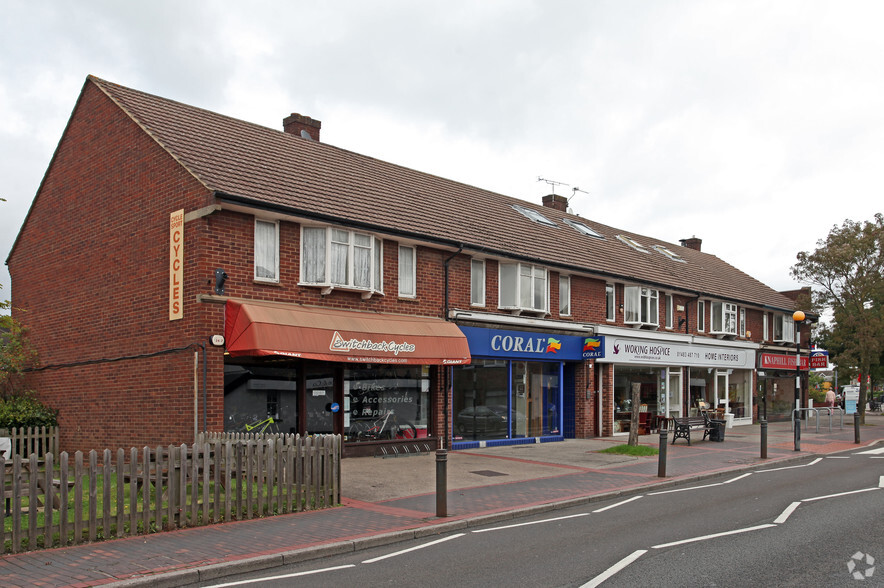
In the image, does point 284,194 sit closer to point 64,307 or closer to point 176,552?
point 64,307

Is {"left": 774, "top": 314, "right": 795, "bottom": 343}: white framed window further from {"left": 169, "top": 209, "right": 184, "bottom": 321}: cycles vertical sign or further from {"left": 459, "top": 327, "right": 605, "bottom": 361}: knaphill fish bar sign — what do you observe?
{"left": 169, "top": 209, "right": 184, "bottom": 321}: cycles vertical sign

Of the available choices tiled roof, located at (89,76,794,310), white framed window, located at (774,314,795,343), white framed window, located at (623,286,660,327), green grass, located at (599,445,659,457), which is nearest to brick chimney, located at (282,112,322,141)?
tiled roof, located at (89,76,794,310)

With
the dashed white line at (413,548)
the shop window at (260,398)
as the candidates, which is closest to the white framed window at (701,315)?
the shop window at (260,398)

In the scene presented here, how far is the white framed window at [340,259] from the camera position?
16500 mm

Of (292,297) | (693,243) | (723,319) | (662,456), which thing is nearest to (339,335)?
(292,297)

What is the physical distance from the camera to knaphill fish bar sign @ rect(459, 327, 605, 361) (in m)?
20.2

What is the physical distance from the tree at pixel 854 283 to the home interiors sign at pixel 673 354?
12.7ft

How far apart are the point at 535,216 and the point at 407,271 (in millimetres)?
9798

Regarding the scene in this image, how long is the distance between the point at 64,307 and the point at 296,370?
6693mm

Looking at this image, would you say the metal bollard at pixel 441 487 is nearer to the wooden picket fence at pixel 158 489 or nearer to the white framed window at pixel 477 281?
the wooden picket fence at pixel 158 489

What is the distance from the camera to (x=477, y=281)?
2094cm

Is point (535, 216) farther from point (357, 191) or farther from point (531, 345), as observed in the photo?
point (357, 191)

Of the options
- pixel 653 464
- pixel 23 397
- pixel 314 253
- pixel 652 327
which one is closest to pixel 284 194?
pixel 314 253

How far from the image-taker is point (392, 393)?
18672mm
